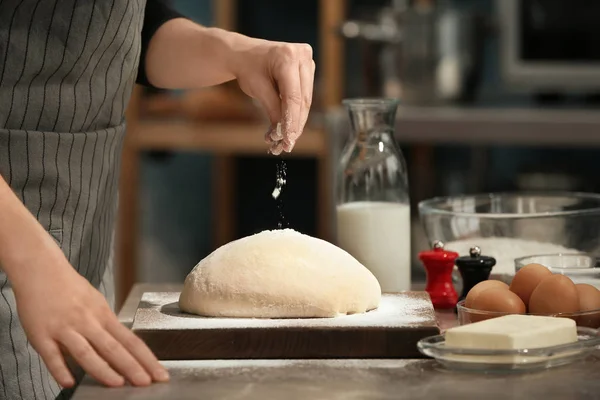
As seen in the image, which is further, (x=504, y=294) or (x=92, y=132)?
(x=92, y=132)

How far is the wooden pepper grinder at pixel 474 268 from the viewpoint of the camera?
1.35 metres

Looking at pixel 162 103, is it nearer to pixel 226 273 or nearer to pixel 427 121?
pixel 427 121

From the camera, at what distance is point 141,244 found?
389 centimetres

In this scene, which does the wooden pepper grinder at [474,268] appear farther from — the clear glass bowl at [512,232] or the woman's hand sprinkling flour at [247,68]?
the woman's hand sprinkling flour at [247,68]

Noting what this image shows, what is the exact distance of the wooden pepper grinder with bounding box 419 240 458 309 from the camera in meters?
1.40

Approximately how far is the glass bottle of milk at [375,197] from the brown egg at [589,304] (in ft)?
0.96

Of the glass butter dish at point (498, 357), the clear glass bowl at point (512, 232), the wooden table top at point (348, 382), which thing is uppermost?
the clear glass bowl at point (512, 232)

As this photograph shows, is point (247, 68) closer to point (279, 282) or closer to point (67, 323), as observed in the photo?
point (279, 282)

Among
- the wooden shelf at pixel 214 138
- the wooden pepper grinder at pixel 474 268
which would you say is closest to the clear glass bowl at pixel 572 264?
the wooden pepper grinder at pixel 474 268

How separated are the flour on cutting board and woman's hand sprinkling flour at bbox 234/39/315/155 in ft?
0.83

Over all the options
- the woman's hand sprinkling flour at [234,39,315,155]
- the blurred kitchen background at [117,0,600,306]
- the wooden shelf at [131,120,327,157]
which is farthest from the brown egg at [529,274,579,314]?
the wooden shelf at [131,120,327,157]

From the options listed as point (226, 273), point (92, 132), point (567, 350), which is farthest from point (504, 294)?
point (92, 132)

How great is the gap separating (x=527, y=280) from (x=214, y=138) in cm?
232

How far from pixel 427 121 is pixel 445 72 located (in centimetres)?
40
